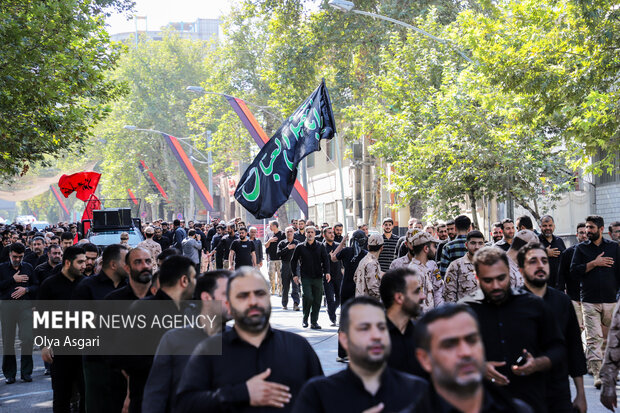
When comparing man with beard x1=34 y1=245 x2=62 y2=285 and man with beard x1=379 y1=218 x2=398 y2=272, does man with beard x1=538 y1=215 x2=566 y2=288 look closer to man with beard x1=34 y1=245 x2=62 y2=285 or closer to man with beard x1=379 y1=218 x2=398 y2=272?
man with beard x1=379 y1=218 x2=398 y2=272

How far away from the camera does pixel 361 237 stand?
14773mm

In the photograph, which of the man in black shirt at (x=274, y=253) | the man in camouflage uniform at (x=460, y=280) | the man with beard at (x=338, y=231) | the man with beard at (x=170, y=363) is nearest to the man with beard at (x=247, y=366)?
the man with beard at (x=170, y=363)

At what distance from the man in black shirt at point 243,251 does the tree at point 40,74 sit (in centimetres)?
421

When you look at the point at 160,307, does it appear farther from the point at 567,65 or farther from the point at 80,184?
the point at 80,184

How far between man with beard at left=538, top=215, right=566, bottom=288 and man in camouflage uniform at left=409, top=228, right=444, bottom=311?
8.07 feet

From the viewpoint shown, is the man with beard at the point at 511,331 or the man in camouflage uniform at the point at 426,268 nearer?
the man with beard at the point at 511,331

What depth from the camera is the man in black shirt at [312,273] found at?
1661cm

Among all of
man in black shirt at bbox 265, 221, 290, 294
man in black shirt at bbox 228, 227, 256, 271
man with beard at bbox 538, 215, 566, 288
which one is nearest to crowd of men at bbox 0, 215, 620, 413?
man with beard at bbox 538, 215, 566, 288

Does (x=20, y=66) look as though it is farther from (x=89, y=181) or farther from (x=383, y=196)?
(x=383, y=196)

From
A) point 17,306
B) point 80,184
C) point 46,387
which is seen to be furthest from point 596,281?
point 80,184

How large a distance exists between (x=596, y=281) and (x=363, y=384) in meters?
7.85

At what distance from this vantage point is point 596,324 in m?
10.9

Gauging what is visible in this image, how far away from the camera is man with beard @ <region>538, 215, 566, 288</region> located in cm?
1202

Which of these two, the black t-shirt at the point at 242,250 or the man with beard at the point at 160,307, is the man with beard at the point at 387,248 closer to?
the black t-shirt at the point at 242,250
